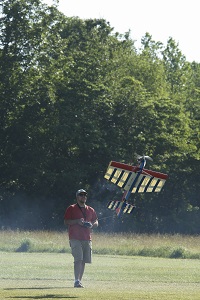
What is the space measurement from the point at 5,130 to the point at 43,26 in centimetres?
756

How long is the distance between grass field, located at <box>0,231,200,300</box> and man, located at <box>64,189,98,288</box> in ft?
1.61

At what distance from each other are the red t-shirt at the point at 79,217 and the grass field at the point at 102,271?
3.32 feet

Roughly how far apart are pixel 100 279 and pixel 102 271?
107 inches

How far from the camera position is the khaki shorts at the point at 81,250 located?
20422 millimetres

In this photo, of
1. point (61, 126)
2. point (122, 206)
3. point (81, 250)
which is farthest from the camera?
point (61, 126)

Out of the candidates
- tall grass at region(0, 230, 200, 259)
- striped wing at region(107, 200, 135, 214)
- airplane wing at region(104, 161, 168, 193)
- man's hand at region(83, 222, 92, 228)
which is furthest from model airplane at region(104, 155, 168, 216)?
tall grass at region(0, 230, 200, 259)

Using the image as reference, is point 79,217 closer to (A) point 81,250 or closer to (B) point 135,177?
(A) point 81,250

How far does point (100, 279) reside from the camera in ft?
76.0

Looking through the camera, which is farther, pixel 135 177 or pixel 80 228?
pixel 135 177

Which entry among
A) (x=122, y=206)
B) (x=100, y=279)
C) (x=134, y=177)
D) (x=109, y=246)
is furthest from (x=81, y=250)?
(x=109, y=246)

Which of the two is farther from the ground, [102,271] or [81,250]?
[81,250]

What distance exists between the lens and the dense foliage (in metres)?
66.9

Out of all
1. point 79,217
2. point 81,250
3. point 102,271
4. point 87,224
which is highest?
point 79,217

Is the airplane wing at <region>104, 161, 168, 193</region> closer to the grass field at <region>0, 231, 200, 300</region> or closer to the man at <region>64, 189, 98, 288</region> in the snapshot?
the grass field at <region>0, 231, 200, 300</region>
